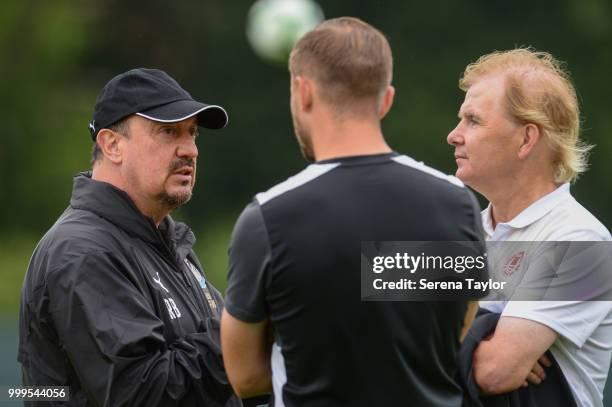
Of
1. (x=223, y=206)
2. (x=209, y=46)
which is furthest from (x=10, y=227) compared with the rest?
(x=209, y=46)

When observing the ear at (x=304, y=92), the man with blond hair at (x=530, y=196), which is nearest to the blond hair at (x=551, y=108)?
the man with blond hair at (x=530, y=196)

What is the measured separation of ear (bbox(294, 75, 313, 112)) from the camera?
3.13m

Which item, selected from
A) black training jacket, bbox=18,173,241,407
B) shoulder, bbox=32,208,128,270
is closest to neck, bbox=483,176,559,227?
black training jacket, bbox=18,173,241,407

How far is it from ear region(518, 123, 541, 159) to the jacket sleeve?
1.17 meters

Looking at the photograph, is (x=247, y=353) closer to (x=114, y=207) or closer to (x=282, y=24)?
(x=114, y=207)

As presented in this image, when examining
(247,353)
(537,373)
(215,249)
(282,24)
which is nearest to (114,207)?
(247,353)

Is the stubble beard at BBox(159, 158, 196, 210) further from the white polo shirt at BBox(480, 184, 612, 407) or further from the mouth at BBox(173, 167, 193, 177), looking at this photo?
the white polo shirt at BBox(480, 184, 612, 407)

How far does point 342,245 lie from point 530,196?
977 millimetres

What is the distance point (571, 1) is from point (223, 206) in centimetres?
653

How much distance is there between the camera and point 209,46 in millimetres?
19016

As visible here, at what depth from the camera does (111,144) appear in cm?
410

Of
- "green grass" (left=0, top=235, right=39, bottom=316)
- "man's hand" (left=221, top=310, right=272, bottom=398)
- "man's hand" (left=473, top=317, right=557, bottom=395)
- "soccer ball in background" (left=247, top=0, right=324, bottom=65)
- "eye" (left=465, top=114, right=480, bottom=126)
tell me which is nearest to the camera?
"man's hand" (left=221, top=310, right=272, bottom=398)

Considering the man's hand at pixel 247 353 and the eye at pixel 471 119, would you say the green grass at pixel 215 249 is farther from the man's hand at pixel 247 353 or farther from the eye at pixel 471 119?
the man's hand at pixel 247 353

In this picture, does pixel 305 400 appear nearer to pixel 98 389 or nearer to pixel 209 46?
pixel 98 389
